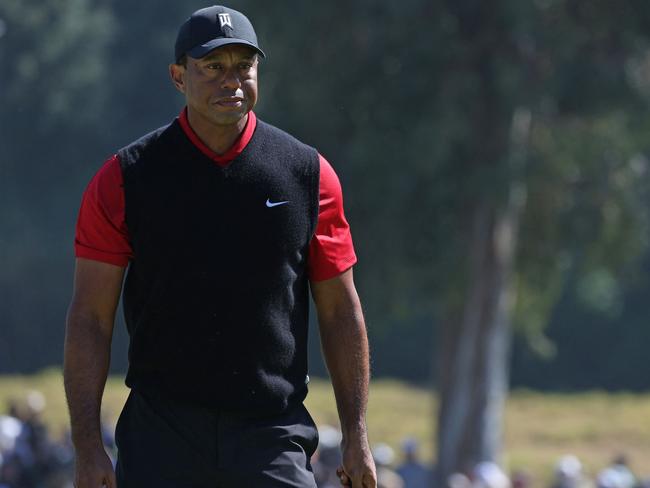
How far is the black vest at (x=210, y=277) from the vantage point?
4426 millimetres

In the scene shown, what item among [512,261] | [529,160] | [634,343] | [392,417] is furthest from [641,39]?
[634,343]

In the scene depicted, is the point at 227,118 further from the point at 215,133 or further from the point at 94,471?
the point at 94,471

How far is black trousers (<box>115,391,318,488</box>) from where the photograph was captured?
172 inches

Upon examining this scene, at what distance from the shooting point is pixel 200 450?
4.39 metres

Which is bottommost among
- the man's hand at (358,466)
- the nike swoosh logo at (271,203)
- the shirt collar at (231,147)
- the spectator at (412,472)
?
the spectator at (412,472)

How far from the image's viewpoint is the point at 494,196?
19328mm

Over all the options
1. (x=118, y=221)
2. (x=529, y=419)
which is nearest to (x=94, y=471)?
(x=118, y=221)

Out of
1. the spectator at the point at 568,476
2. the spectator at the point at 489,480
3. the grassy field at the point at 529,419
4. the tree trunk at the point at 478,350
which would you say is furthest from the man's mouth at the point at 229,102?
the grassy field at the point at 529,419

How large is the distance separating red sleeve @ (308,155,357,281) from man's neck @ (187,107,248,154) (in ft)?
0.88

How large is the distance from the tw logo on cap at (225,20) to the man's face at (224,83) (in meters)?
0.06

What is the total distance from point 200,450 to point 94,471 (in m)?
0.29

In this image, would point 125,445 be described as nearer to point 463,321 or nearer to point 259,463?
point 259,463

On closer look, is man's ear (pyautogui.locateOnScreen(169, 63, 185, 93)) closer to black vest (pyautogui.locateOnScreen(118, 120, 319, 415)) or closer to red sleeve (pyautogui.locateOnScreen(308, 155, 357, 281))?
black vest (pyautogui.locateOnScreen(118, 120, 319, 415))

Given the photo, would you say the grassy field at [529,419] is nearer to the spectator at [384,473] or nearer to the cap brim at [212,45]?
the spectator at [384,473]
